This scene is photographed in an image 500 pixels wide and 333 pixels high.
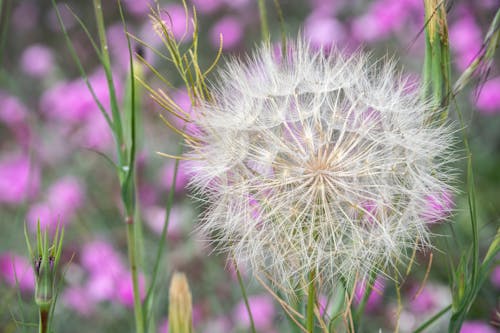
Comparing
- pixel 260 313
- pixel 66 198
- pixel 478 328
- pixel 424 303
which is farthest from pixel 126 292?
pixel 478 328

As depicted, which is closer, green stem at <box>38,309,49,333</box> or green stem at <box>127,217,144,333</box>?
green stem at <box>38,309,49,333</box>

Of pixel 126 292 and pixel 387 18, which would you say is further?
pixel 387 18

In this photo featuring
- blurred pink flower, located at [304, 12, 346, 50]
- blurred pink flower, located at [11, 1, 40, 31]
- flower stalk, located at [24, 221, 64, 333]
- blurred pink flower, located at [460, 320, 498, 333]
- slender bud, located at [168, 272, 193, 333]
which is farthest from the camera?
blurred pink flower, located at [11, 1, 40, 31]

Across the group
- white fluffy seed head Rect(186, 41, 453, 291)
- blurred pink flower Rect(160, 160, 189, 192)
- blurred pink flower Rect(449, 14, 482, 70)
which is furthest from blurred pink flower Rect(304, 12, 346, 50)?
white fluffy seed head Rect(186, 41, 453, 291)

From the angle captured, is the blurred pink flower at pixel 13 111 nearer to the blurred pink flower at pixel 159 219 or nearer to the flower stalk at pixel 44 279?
the blurred pink flower at pixel 159 219

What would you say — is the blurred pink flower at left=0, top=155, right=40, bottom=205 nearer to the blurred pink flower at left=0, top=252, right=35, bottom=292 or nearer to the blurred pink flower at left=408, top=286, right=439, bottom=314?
the blurred pink flower at left=0, top=252, right=35, bottom=292

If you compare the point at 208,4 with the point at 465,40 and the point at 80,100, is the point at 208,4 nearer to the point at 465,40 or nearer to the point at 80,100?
the point at 80,100

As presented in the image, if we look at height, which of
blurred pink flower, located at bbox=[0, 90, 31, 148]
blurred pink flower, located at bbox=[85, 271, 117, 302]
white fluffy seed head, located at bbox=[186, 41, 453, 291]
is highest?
white fluffy seed head, located at bbox=[186, 41, 453, 291]
